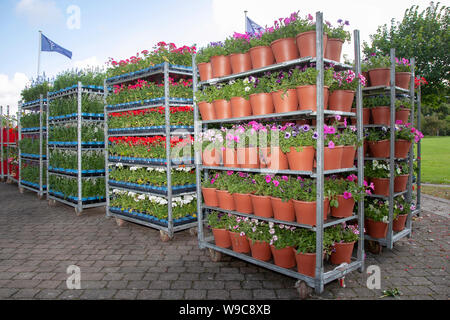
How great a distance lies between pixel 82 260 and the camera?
446 centimetres

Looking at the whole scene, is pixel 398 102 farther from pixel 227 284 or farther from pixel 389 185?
pixel 227 284

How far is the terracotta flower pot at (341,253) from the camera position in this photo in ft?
12.0

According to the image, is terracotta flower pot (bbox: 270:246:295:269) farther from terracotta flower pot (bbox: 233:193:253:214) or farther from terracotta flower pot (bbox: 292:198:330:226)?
terracotta flower pot (bbox: 233:193:253:214)

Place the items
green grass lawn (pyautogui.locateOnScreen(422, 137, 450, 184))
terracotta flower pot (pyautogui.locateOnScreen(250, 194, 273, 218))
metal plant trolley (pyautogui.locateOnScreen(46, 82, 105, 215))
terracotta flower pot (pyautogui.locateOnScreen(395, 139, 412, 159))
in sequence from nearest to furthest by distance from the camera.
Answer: terracotta flower pot (pyautogui.locateOnScreen(250, 194, 273, 218)) < terracotta flower pot (pyautogui.locateOnScreen(395, 139, 412, 159)) < metal plant trolley (pyautogui.locateOnScreen(46, 82, 105, 215)) < green grass lawn (pyautogui.locateOnScreen(422, 137, 450, 184))

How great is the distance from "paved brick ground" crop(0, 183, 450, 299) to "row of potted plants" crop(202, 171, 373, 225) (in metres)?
0.80

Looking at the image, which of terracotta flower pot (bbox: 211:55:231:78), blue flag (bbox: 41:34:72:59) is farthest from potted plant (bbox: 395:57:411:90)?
blue flag (bbox: 41:34:72:59)

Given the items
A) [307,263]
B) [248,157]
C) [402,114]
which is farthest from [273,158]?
[402,114]

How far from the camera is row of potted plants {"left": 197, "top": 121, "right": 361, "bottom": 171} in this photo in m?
3.38

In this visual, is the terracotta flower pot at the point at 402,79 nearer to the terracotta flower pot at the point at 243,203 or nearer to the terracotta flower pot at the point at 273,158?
the terracotta flower pot at the point at 273,158

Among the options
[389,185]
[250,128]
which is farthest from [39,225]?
[389,185]

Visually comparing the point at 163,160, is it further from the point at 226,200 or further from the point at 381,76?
the point at 381,76

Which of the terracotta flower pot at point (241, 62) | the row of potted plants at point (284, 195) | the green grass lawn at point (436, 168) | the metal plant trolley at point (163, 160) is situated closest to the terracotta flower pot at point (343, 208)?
the row of potted plants at point (284, 195)

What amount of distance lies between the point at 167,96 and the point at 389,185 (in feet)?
12.1

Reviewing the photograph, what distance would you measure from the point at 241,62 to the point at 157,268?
2883mm
